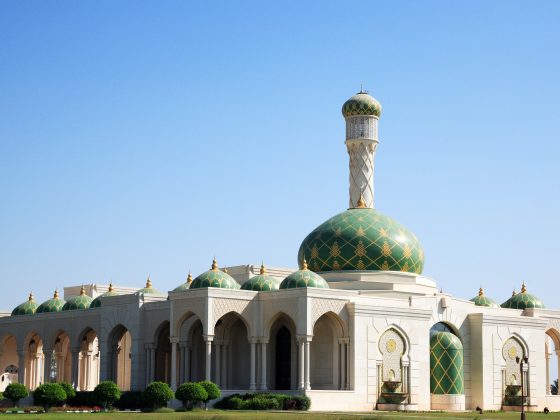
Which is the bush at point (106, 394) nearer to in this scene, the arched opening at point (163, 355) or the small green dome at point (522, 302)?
the arched opening at point (163, 355)

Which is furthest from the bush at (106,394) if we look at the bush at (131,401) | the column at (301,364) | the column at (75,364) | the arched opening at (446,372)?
the arched opening at (446,372)

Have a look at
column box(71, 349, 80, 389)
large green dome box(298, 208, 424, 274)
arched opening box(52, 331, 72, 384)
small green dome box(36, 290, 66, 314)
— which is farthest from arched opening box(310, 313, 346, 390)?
small green dome box(36, 290, 66, 314)

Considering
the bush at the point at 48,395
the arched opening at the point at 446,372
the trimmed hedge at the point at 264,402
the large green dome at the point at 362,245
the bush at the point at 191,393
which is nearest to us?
the bush at the point at 48,395

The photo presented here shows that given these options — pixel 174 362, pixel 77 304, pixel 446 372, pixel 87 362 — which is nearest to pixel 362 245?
pixel 446 372

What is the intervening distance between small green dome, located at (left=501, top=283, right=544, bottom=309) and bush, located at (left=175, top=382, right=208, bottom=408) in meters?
22.6

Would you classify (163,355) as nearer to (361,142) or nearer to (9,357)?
(361,142)

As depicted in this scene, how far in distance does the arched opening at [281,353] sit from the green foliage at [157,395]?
7.74 m

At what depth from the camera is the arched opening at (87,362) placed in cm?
6116

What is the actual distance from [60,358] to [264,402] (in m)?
19.0

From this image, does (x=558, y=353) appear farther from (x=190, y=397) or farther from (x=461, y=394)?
(x=190, y=397)

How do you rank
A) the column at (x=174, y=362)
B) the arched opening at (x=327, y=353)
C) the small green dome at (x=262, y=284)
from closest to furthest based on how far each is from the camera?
the column at (x=174, y=362), the arched opening at (x=327, y=353), the small green dome at (x=262, y=284)

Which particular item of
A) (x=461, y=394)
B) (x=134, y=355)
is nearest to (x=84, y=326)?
(x=134, y=355)

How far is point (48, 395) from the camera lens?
4691cm

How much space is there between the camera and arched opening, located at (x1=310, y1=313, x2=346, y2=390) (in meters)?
51.8
